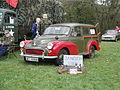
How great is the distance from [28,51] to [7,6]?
209 inches

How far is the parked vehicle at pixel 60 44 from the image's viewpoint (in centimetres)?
796

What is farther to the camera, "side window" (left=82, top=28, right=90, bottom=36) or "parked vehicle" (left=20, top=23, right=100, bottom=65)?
"side window" (left=82, top=28, right=90, bottom=36)

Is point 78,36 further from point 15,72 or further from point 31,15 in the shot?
point 31,15

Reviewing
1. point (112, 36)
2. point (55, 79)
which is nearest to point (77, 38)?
point (55, 79)

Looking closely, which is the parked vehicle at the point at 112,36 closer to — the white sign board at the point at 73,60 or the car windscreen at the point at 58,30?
the car windscreen at the point at 58,30

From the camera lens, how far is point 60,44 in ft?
26.5

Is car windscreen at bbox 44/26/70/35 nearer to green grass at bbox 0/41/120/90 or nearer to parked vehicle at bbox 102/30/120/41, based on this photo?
green grass at bbox 0/41/120/90

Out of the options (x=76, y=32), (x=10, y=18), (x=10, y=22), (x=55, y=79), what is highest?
(x=10, y=18)

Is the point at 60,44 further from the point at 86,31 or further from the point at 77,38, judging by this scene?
the point at 86,31

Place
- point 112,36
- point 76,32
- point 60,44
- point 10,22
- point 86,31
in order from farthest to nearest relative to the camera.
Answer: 1. point 112,36
2. point 10,22
3. point 86,31
4. point 76,32
5. point 60,44

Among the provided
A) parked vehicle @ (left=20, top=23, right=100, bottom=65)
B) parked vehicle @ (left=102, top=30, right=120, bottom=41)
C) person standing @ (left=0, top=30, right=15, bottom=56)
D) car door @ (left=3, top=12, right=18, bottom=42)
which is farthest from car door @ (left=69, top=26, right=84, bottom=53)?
parked vehicle @ (left=102, top=30, right=120, bottom=41)

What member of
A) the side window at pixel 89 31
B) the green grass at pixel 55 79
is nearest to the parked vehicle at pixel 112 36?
the side window at pixel 89 31

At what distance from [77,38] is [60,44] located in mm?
1336

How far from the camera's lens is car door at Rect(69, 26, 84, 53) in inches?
354
